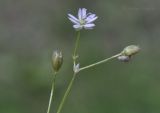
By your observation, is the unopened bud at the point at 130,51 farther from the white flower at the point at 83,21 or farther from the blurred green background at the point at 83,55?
the blurred green background at the point at 83,55

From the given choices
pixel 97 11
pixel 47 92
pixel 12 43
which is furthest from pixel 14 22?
pixel 47 92

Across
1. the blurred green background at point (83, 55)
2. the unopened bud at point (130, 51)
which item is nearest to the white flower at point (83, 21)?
the unopened bud at point (130, 51)

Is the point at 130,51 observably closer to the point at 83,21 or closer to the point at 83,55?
the point at 83,21

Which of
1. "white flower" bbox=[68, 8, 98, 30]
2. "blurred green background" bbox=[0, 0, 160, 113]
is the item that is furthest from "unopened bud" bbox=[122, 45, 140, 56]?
"blurred green background" bbox=[0, 0, 160, 113]

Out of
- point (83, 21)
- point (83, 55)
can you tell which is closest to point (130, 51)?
point (83, 21)

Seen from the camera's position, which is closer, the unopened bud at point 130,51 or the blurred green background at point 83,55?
the unopened bud at point 130,51

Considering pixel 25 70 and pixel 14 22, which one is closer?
pixel 25 70

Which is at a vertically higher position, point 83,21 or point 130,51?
point 83,21

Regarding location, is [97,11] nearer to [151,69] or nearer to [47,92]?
[151,69]

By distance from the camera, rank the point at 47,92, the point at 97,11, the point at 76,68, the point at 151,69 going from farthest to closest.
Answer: the point at 97,11
the point at 151,69
the point at 47,92
the point at 76,68
